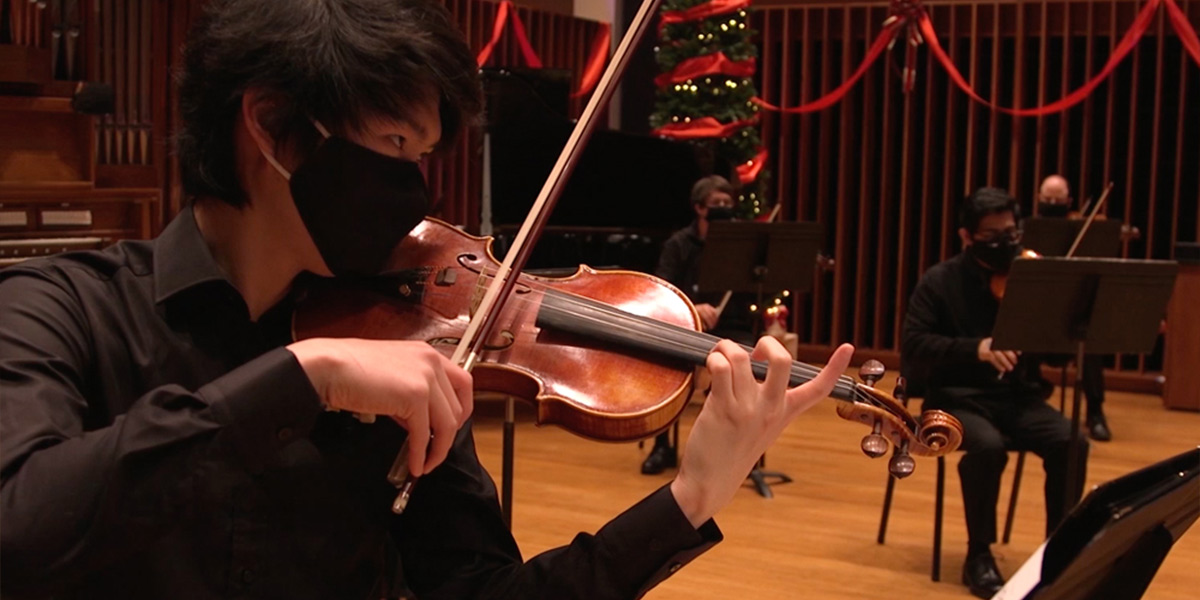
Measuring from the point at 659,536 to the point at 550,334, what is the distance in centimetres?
78

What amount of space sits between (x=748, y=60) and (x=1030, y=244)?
2.22 meters

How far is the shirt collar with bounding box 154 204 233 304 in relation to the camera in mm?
1486

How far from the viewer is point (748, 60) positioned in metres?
7.99

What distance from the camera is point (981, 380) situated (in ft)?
15.4

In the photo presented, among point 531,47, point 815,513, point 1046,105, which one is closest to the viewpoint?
point 815,513

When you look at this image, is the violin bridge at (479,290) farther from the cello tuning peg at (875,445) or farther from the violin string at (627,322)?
the cello tuning peg at (875,445)

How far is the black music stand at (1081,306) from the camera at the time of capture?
4.14 meters

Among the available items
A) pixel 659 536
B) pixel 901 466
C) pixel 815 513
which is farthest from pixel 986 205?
pixel 659 536

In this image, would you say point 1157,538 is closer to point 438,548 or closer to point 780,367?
point 780,367

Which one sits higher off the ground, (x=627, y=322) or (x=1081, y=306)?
(x=627, y=322)

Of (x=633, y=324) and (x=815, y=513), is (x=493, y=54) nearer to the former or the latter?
(x=815, y=513)

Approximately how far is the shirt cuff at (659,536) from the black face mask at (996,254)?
359 cm

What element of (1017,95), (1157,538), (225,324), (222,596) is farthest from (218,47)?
(1017,95)

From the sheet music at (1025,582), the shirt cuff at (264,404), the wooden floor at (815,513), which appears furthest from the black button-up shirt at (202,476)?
the wooden floor at (815,513)
